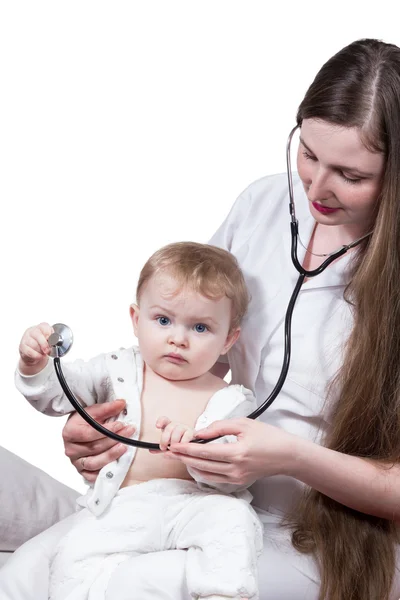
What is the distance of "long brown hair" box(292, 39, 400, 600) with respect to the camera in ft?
6.98

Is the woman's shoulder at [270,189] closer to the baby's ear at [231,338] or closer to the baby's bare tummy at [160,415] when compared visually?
the baby's ear at [231,338]

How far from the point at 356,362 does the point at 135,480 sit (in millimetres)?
515

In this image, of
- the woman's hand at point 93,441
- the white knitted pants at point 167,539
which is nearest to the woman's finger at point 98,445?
the woman's hand at point 93,441

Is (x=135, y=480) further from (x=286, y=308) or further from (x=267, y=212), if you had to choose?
(x=267, y=212)

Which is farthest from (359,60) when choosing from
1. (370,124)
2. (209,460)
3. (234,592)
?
(234,592)

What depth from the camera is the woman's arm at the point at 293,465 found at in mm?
2029

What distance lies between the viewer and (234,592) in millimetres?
1934

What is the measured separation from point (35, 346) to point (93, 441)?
27 centimetres

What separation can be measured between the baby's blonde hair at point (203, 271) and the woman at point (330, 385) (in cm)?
12

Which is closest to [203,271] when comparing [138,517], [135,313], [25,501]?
[135,313]

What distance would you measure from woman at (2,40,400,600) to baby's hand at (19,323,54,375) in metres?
0.20

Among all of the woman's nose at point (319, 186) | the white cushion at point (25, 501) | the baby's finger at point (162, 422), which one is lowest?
the white cushion at point (25, 501)

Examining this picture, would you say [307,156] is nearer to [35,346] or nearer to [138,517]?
[35,346]

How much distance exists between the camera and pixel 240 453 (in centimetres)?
203
